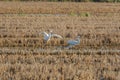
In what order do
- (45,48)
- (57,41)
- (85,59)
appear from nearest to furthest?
(85,59), (45,48), (57,41)

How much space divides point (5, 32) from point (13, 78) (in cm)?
848

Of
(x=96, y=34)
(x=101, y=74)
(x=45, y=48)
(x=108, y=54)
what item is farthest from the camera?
(x=96, y=34)

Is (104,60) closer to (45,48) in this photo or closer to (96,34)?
(45,48)

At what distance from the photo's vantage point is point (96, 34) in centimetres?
1586

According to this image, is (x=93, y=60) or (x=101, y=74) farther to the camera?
(x=93, y=60)

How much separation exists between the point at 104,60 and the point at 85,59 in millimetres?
496

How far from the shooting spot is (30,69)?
341 inches

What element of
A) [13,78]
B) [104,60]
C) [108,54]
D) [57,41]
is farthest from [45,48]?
[13,78]

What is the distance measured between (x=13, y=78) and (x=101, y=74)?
75.4 inches

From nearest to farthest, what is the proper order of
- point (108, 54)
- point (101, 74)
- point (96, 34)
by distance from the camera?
1. point (101, 74)
2. point (108, 54)
3. point (96, 34)

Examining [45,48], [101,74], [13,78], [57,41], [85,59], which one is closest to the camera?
[13,78]

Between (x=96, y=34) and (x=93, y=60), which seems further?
(x=96, y=34)

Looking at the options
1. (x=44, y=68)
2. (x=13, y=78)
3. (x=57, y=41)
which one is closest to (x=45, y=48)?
(x=57, y=41)

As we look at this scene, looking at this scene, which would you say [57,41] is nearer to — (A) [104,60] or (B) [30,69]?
(A) [104,60]
